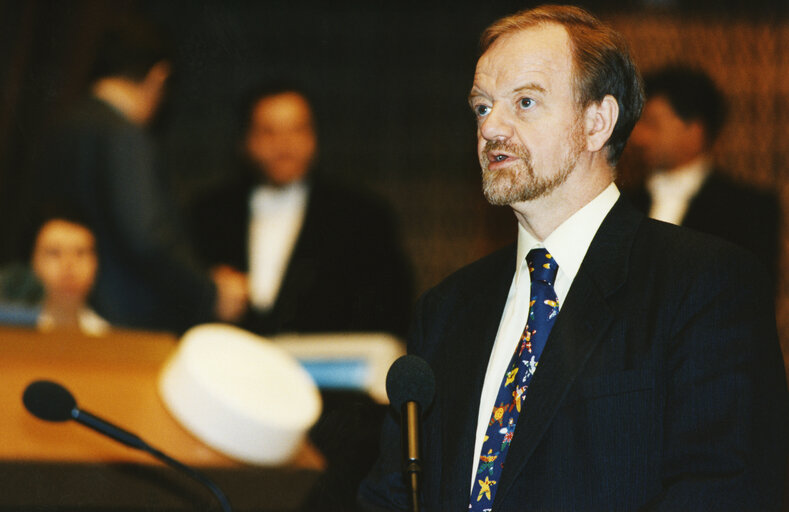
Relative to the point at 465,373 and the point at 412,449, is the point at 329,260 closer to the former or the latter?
the point at 465,373

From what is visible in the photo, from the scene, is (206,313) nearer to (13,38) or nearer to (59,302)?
(59,302)

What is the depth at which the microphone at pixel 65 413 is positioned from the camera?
5.30ft

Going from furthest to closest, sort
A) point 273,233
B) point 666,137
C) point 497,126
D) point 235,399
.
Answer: point 273,233, point 666,137, point 235,399, point 497,126

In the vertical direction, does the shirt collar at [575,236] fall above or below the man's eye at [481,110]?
below

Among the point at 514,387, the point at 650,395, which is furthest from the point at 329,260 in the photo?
the point at 650,395

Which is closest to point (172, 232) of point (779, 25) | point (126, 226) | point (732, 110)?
point (126, 226)

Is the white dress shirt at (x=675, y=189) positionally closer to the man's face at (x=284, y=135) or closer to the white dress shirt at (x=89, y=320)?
the man's face at (x=284, y=135)

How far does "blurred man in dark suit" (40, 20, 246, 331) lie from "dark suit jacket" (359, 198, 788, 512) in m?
1.77

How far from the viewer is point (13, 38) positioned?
4.49m

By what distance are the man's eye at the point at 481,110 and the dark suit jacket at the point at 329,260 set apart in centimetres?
200

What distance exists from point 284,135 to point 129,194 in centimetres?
81

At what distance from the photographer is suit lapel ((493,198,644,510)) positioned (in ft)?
4.95

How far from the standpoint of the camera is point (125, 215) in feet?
10.6

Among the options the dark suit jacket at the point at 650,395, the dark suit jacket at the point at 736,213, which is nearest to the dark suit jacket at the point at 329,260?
the dark suit jacket at the point at 736,213
